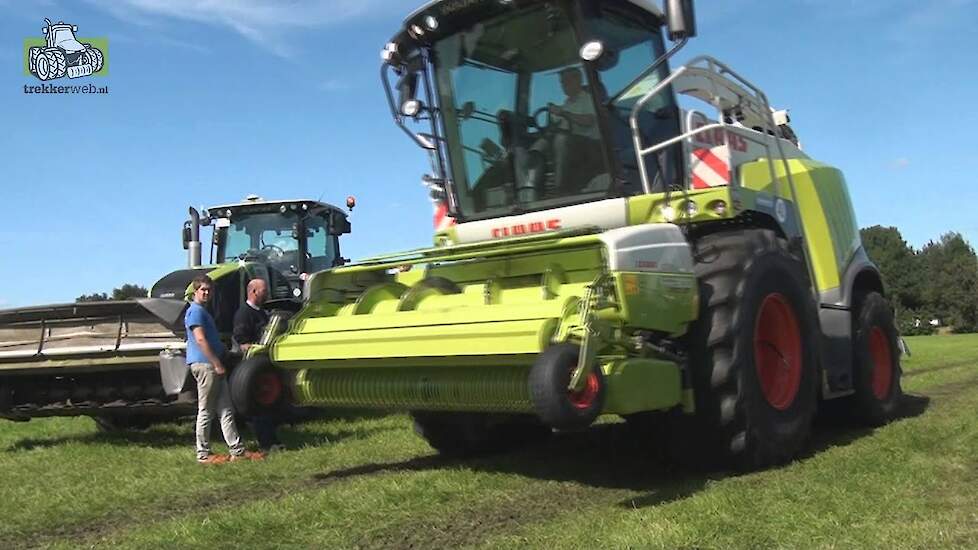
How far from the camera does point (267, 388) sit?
5.29 meters

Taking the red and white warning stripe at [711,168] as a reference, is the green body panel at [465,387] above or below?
below

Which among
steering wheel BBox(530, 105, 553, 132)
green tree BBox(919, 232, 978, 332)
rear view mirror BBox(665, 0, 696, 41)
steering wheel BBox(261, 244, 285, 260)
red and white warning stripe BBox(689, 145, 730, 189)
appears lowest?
green tree BBox(919, 232, 978, 332)

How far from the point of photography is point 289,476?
18.4 ft

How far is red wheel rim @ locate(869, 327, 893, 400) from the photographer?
23.4ft

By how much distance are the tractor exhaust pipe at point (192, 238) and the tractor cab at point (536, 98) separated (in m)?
5.21

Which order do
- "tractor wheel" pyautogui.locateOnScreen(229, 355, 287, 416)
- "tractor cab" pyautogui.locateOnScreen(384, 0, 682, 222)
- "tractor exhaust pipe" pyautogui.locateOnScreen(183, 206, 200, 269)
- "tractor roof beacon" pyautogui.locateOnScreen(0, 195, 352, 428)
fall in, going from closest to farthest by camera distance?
"tractor wheel" pyautogui.locateOnScreen(229, 355, 287, 416) → "tractor cab" pyautogui.locateOnScreen(384, 0, 682, 222) → "tractor roof beacon" pyautogui.locateOnScreen(0, 195, 352, 428) → "tractor exhaust pipe" pyautogui.locateOnScreen(183, 206, 200, 269)

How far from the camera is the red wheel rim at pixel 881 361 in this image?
7137mm

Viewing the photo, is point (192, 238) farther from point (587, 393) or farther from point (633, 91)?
point (587, 393)

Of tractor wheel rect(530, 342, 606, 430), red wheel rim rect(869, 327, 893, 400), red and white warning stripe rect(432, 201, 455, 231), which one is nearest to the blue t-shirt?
red and white warning stripe rect(432, 201, 455, 231)

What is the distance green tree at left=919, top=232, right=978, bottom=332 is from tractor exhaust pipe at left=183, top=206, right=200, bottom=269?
229ft

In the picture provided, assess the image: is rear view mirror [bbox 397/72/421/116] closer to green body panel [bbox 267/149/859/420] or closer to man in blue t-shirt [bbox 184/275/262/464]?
green body panel [bbox 267/149/859/420]

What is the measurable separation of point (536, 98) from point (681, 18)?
1.22m

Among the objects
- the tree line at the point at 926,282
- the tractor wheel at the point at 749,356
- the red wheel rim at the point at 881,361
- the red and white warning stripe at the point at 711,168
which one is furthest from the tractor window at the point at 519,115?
the tree line at the point at 926,282

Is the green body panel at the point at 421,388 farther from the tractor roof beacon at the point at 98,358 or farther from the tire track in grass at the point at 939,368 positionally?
the tire track in grass at the point at 939,368
